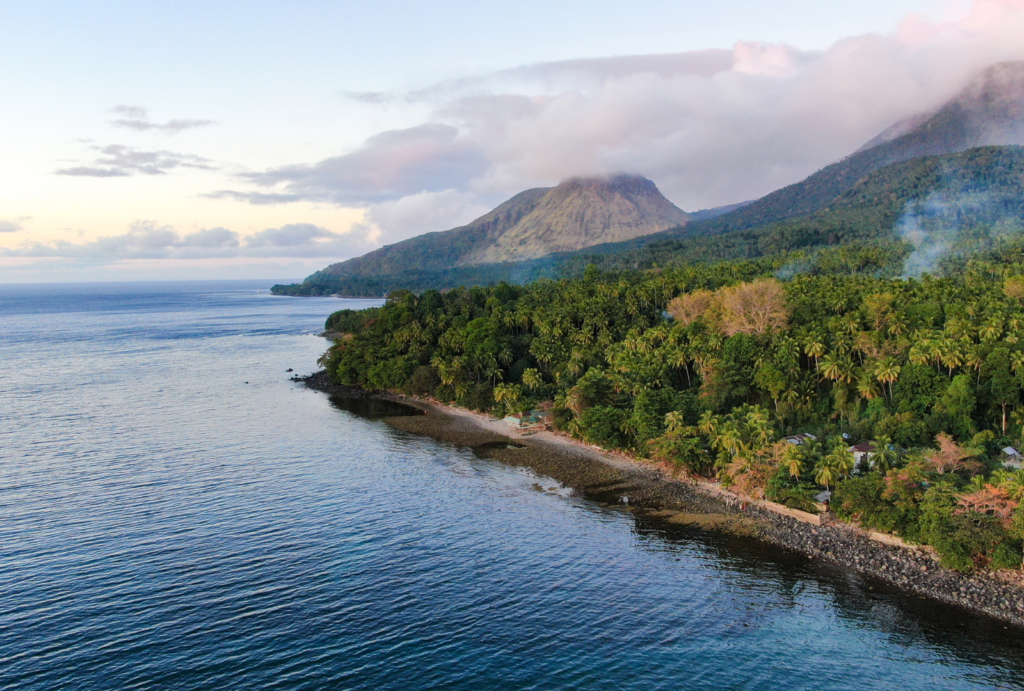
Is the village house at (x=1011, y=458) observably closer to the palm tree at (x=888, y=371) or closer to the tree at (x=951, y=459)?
the tree at (x=951, y=459)

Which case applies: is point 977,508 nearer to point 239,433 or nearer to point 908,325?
point 908,325

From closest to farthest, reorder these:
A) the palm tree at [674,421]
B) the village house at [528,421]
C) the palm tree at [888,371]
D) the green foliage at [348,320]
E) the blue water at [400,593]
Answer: the blue water at [400,593]
the palm tree at [674,421]
the palm tree at [888,371]
the village house at [528,421]
the green foliage at [348,320]

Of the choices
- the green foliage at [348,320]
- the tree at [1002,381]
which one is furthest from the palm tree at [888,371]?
the green foliage at [348,320]

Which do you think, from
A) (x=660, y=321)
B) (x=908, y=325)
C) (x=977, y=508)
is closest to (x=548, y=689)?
(x=977, y=508)

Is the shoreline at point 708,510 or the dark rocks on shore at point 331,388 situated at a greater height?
the dark rocks on shore at point 331,388

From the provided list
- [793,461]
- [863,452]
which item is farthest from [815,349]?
[793,461]

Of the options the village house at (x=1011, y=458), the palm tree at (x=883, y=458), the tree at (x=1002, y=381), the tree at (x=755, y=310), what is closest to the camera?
the village house at (x=1011, y=458)
